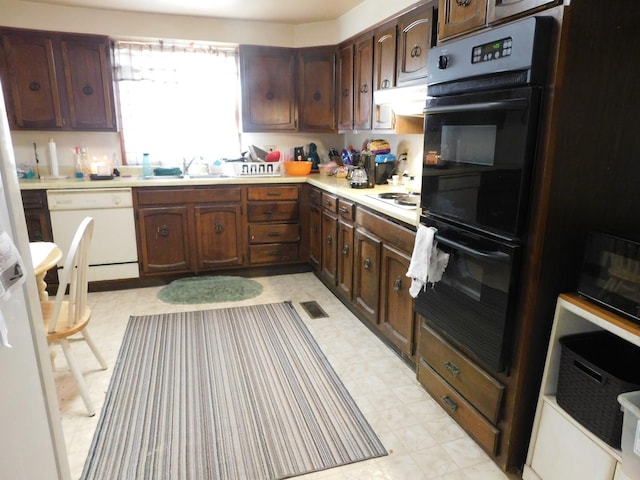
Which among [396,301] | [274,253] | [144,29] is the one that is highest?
[144,29]

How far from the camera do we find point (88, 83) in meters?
3.65

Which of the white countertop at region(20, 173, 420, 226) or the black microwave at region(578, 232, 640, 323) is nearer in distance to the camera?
the black microwave at region(578, 232, 640, 323)

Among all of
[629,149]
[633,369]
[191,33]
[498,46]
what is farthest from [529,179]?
[191,33]

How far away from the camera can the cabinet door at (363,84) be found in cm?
331

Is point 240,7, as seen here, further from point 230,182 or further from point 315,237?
point 315,237

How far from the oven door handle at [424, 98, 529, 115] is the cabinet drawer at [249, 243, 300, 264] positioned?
92.6 inches

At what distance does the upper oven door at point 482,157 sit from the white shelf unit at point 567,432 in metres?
0.33

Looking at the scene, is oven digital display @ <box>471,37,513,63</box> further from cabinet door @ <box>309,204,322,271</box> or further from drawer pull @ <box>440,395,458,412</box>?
cabinet door @ <box>309,204,322,271</box>

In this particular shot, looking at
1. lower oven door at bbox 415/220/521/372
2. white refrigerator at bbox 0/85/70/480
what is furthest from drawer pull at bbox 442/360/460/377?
white refrigerator at bbox 0/85/70/480

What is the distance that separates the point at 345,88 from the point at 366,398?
2.65 m

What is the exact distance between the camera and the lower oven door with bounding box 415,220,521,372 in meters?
1.56

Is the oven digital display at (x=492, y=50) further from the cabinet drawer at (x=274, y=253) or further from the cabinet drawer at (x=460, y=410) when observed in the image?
the cabinet drawer at (x=274, y=253)

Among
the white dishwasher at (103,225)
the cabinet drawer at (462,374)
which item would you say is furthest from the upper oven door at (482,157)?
the white dishwasher at (103,225)

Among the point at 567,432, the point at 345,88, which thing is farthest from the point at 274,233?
the point at 567,432
